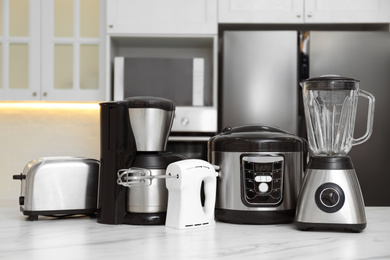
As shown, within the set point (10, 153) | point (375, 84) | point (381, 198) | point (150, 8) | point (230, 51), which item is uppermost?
point (150, 8)

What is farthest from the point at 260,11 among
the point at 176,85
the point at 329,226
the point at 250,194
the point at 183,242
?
the point at 183,242

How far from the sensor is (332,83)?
41.1 inches

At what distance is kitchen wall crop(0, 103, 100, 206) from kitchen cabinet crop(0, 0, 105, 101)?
0.99 feet

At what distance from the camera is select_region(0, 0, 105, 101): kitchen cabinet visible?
2.40 metres

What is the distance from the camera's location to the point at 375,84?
2.29 metres

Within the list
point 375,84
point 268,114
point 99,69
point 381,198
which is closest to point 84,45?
point 99,69

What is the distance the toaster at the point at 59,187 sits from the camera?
1139 millimetres

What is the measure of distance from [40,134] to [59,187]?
1.65 m

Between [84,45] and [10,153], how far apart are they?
0.78m

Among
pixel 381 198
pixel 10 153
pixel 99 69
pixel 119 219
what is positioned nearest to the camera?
pixel 119 219

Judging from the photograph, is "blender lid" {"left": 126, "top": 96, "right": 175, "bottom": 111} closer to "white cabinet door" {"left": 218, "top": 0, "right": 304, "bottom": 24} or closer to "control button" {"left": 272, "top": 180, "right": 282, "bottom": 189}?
"control button" {"left": 272, "top": 180, "right": 282, "bottom": 189}

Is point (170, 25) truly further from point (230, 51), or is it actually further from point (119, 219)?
point (119, 219)

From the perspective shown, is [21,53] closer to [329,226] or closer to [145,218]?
[145,218]

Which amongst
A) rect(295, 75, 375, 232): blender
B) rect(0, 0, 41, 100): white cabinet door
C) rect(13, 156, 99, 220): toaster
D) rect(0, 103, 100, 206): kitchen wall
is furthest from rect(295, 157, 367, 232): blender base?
rect(0, 103, 100, 206): kitchen wall
